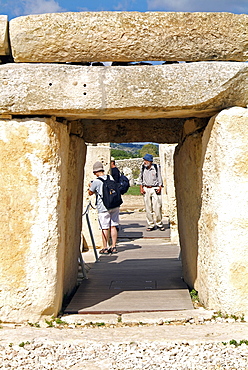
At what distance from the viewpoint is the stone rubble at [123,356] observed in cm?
309

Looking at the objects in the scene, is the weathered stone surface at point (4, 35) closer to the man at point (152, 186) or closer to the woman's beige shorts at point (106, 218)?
the woman's beige shorts at point (106, 218)

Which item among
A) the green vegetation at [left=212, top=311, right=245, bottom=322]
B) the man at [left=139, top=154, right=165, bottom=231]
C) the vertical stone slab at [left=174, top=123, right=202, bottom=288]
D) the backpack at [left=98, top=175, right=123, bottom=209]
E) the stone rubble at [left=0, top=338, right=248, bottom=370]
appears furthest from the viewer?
the man at [left=139, top=154, right=165, bottom=231]

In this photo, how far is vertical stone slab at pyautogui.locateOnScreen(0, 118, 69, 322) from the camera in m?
3.92

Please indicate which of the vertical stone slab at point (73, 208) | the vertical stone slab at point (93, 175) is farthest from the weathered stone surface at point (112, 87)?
the vertical stone slab at point (93, 175)

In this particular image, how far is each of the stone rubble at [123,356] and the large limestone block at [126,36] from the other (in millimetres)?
2270

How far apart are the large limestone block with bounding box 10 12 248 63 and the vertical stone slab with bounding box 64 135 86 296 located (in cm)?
129

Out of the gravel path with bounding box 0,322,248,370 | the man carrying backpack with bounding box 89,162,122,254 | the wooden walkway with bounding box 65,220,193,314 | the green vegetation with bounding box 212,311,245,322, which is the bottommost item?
the wooden walkway with bounding box 65,220,193,314

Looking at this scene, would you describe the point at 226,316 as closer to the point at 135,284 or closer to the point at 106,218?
the point at 135,284

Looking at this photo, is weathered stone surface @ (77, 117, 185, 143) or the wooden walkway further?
weathered stone surface @ (77, 117, 185, 143)

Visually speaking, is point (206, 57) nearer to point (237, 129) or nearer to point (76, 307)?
point (237, 129)

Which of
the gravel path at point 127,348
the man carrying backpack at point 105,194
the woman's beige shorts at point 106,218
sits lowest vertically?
the gravel path at point 127,348

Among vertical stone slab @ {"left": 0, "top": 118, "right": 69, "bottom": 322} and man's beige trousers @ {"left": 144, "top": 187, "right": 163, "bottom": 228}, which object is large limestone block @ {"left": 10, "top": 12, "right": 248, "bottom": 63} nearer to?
vertical stone slab @ {"left": 0, "top": 118, "right": 69, "bottom": 322}

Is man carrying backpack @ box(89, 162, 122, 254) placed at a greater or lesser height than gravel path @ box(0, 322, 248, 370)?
greater

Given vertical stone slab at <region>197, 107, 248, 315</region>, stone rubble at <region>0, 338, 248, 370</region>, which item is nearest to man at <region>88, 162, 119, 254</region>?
vertical stone slab at <region>197, 107, 248, 315</region>
